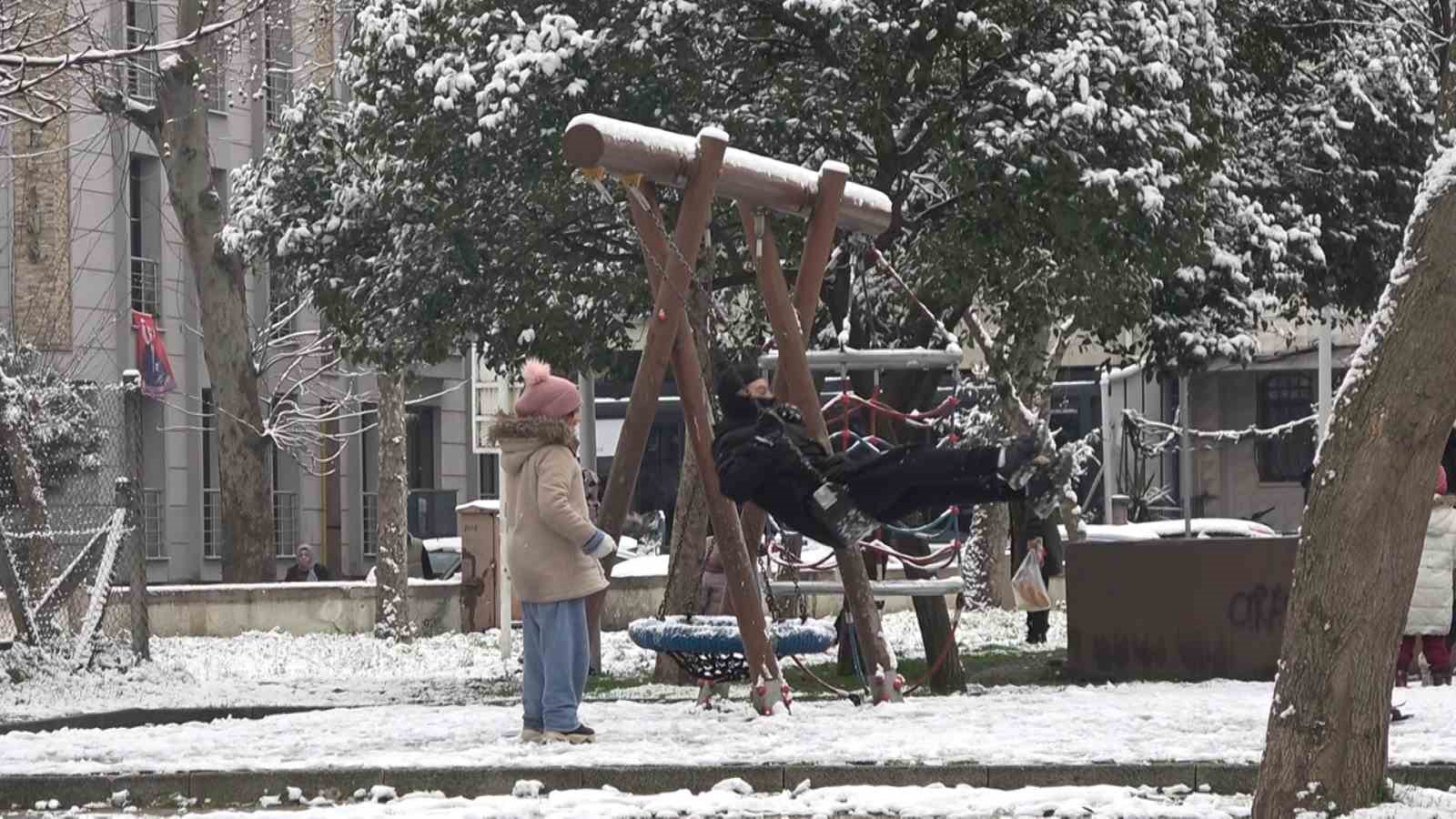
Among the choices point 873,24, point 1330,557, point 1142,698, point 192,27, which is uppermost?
point 192,27

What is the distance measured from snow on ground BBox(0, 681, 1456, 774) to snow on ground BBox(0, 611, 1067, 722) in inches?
127

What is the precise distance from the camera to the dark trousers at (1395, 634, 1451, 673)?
15.1 m

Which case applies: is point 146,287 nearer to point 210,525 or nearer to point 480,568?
point 210,525

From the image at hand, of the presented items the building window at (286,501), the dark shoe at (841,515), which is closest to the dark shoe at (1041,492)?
the dark shoe at (841,515)

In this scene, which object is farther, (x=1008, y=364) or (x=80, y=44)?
(x=80, y=44)

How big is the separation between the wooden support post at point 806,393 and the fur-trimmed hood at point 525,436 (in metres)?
1.69

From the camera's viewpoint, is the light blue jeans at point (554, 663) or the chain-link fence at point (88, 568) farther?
the chain-link fence at point (88, 568)

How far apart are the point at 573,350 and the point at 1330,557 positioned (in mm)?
12586

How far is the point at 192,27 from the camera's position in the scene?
2523 cm

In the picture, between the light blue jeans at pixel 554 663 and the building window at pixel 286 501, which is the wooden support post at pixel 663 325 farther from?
the building window at pixel 286 501

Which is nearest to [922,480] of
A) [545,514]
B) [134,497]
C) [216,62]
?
[545,514]

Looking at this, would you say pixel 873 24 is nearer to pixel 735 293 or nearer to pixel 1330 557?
pixel 735 293

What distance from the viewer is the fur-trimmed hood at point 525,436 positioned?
1210 cm

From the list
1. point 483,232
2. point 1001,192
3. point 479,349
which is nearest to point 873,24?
point 1001,192
